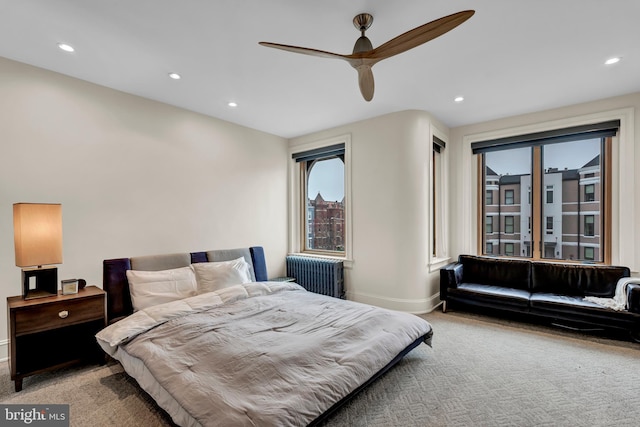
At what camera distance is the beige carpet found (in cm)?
197

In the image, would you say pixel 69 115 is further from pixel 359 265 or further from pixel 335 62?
pixel 359 265

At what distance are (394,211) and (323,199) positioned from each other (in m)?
1.49

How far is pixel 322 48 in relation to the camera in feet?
8.39

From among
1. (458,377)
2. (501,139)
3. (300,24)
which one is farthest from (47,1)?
(501,139)

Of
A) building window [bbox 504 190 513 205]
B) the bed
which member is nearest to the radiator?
the bed

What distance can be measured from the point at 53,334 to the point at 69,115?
211 centimetres

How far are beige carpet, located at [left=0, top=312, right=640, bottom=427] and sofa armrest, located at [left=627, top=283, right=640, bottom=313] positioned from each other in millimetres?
394

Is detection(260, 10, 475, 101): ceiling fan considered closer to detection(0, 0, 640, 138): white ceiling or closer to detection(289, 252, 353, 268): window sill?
detection(0, 0, 640, 138): white ceiling

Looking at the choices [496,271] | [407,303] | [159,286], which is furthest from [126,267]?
[496,271]

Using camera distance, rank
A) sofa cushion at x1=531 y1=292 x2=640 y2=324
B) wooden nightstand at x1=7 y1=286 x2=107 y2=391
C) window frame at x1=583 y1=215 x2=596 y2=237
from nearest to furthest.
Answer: wooden nightstand at x1=7 y1=286 x2=107 y2=391
sofa cushion at x1=531 y1=292 x2=640 y2=324
window frame at x1=583 y1=215 x2=596 y2=237

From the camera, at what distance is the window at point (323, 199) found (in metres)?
4.98

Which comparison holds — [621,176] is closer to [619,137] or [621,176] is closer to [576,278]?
[619,137]

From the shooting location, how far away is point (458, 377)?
8.07 ft

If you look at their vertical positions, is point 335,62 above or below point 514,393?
above
